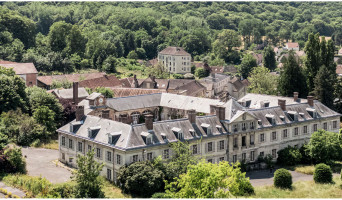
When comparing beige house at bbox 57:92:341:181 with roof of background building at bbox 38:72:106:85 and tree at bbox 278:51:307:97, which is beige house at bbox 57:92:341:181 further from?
roof of background building at bbox 38:72:106:85

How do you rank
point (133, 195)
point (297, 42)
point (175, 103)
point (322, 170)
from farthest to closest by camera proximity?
1. point (297, 42)
2. point (175, 103)
3. point (322, 170)
4. point (133, 195)

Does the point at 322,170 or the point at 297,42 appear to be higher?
the point at 297,42

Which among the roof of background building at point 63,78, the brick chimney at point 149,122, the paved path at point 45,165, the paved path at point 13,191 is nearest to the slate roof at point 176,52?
the roof of background building at point 63,78

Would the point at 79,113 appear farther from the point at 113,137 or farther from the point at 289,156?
the point at 289,156

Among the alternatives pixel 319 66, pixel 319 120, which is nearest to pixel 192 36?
pixel 319 66

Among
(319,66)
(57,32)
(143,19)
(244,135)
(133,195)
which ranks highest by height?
(143,19)

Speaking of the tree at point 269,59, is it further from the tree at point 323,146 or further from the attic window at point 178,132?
the attic window at point 178,132

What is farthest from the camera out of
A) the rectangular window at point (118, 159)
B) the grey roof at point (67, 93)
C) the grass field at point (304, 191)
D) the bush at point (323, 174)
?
the grey roof at point (67, 93)

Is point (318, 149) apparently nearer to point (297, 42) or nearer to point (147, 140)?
point (147, 140)
